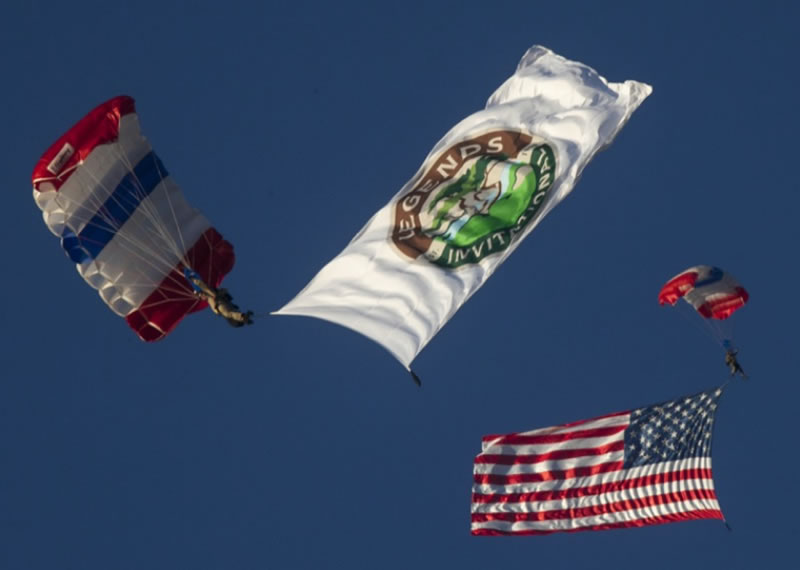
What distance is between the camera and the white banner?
3155 centimetres

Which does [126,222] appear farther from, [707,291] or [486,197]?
[707,291]

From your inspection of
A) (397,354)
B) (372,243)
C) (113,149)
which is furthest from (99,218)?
(397,354)

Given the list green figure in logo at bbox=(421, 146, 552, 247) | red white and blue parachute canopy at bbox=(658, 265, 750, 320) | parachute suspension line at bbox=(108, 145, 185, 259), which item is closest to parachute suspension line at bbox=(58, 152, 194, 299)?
parachute suspension line at bbox=(108, 145, 185, 259)

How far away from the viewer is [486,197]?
33.5 metres

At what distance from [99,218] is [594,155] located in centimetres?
847

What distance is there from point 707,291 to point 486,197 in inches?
207

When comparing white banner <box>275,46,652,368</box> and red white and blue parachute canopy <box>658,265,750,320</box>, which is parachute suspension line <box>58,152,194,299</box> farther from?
red white and blue parachute canopy <box>658,265,750,320</box>

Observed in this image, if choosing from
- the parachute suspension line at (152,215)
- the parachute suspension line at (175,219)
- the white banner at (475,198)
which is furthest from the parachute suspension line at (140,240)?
the white banner at (475,198)

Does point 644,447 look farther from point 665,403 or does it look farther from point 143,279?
point 143,279

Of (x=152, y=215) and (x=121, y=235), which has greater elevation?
(x=152, y=215)

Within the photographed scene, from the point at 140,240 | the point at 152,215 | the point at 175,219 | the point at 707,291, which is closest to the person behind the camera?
the point at 140,240

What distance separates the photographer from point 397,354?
97.6 feet

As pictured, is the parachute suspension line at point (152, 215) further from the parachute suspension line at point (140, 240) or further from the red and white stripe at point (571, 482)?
the red and white stripe at point (571, 482)

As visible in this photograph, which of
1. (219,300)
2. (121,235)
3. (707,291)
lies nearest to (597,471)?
(707,291)
